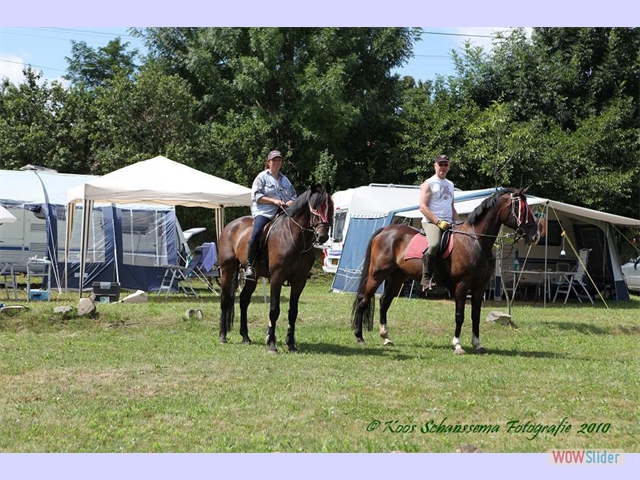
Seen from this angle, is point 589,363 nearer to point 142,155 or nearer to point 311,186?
point 311,186

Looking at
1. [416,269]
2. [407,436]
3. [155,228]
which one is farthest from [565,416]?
[155,228]

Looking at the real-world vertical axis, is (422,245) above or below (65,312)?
above

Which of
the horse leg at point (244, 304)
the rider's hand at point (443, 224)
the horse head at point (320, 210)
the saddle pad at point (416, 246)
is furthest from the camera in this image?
the horse leg at point (244, 304)

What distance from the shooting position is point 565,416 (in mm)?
6277

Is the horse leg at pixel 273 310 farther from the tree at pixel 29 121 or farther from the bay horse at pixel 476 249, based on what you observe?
the tree at pixel 29 121

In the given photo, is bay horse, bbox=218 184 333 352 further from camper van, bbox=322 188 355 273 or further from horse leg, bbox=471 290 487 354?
camper van, bbox=322 188 355 273

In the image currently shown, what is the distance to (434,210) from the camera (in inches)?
390

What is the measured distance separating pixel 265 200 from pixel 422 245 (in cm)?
210

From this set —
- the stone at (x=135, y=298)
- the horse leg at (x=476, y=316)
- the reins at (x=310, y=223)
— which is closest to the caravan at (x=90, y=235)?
the stone at (x=135, y=298)

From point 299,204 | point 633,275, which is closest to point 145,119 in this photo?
point 633,275

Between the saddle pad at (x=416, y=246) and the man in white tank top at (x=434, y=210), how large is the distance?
22 centimetres

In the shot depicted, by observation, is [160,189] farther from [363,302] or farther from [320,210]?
[320,210]
